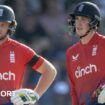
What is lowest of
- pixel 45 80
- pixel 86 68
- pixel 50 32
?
pixel 50 32

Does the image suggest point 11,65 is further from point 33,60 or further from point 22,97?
point 22,97

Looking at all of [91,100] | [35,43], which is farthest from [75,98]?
[35,43]

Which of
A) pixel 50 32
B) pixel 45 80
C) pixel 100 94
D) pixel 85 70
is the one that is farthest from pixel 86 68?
pixel 50 32

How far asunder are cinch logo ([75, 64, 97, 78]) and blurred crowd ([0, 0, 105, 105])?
12.3ft

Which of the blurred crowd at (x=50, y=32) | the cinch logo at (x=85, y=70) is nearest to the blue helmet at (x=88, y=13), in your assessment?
the cinch logo at (x=85, y=70)

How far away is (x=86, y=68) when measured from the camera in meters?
10.4

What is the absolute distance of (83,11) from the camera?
34.7 feet

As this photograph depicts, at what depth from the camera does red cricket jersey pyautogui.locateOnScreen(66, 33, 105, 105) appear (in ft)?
33.9

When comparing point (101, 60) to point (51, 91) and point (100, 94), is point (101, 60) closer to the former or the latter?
point (100, 94)

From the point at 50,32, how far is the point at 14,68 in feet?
15.9

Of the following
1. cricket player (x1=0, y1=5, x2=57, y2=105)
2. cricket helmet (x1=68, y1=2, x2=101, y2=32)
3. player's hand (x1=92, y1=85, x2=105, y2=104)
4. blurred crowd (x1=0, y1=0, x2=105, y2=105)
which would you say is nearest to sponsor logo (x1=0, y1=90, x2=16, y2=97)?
cricket player (x1=0, y1=5, x2=57, y2=105)

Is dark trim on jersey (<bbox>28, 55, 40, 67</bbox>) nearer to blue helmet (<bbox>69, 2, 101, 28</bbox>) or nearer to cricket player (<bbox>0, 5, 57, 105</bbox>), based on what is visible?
cricket player (<bbox>0, 5, 57, 105</bbox>)

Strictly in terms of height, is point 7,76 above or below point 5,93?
above

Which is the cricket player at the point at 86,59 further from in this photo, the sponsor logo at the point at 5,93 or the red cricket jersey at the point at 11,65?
the sponsor logo at the point at 5,93
